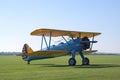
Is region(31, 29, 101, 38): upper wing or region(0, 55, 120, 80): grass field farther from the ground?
region(31, 29, 101, 38): upper wing

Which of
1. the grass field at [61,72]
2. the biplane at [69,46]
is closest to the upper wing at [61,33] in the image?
the biplane at [69,46]

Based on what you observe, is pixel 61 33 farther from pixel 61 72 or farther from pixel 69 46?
pixel 61 72

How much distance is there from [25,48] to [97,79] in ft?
62.9

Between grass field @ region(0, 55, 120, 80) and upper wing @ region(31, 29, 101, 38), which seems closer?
grass field @ region(0, 55, 120, 80)

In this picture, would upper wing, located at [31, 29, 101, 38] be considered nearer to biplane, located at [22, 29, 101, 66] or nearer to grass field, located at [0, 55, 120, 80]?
biplane, located at [22, 29, 101, 66]

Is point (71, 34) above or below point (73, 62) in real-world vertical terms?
above

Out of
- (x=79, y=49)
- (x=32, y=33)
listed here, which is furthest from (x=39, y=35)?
(x=79, y=49)

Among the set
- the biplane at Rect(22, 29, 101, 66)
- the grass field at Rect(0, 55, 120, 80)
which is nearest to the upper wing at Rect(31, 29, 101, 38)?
the biplane at Rect(22, 29, 101, 66)

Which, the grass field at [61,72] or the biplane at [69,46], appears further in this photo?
the biplane at [69,46]

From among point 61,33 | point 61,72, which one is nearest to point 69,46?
point 61,33

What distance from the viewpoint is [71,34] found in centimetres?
2581

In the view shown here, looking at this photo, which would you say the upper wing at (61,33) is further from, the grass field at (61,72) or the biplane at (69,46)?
the grass field at (61,72)

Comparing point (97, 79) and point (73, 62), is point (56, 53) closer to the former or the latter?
point (73, 62)

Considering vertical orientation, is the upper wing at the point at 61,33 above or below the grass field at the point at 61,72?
above
